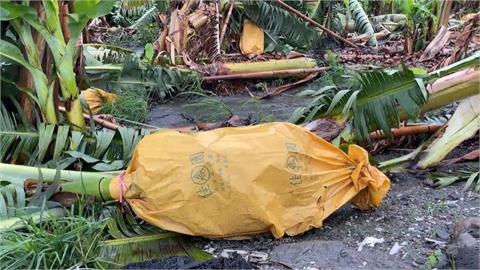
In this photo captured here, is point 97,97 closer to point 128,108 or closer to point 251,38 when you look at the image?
point 128,108

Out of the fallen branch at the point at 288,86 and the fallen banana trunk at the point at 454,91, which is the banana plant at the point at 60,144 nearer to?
the fallen banana trunk at the point at 454,91

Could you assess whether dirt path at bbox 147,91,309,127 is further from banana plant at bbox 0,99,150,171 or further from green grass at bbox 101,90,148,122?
banana plant at bbox 0,99,150,171

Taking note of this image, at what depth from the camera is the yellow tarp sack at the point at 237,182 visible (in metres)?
2.08

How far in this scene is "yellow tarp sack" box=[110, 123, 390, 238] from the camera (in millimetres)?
2082

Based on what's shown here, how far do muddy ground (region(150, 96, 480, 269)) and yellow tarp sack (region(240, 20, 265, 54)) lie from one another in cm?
418

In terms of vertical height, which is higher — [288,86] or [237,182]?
[237,182]

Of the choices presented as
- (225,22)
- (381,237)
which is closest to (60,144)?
(381,237)

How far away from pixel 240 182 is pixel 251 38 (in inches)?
189

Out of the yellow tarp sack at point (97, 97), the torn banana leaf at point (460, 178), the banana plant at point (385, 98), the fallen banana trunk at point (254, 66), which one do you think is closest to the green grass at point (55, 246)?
the banana plant at point (385, 98)

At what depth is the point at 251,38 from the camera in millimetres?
6684

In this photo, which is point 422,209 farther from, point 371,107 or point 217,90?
point 217,90

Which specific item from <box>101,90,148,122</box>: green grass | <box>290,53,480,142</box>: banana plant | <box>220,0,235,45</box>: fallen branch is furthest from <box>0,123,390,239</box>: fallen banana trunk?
<box>220,0,235,45</box>: fallen branch

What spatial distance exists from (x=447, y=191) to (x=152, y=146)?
1.36m

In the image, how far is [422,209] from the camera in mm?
2383
